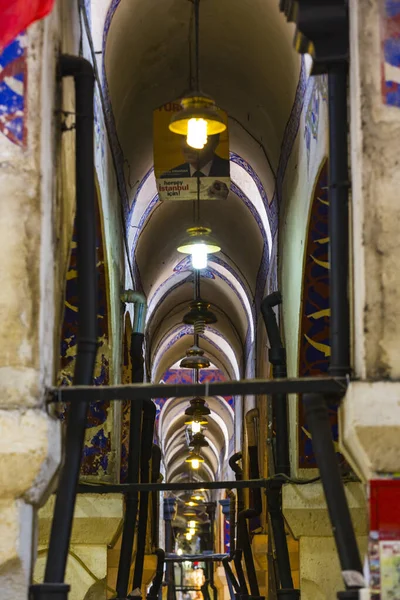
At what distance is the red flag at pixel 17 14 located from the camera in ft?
20.4

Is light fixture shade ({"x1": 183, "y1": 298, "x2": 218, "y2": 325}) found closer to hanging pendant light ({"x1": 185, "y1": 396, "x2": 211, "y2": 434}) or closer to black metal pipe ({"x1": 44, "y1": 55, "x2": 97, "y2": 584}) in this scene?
hanging pendant light ({"x1": 185, "y1": 396, "x2": 211, "y2": 434})

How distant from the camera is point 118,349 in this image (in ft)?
37.9

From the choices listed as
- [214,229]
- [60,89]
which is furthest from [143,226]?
[60,89]

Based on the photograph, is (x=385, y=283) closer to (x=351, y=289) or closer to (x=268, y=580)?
(x=351, y=289)

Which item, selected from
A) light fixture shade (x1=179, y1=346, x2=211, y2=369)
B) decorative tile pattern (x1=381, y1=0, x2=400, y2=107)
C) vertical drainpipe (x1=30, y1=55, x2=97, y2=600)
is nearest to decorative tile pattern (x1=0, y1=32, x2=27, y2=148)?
vertical drainpipe (x1=30, y1=55, x2=97, y2=600)

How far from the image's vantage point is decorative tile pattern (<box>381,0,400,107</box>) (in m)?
6.59

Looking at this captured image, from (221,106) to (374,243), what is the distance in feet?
24.9

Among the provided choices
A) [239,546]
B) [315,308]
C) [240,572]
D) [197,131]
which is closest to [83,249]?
[197,131]

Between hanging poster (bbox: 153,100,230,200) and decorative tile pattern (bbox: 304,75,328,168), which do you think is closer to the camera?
decorative tile pattern (bbox: 304,75,328,168)

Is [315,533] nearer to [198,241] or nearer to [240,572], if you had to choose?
[198,241]

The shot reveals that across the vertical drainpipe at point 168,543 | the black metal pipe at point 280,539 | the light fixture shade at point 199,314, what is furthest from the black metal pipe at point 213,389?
the vertical drainpipe at point 168,543

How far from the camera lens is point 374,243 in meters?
6.45

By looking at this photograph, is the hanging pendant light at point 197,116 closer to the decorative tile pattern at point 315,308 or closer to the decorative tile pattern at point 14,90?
the decorative tile pattern at point 315,308

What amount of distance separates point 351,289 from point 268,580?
8.28 metres
